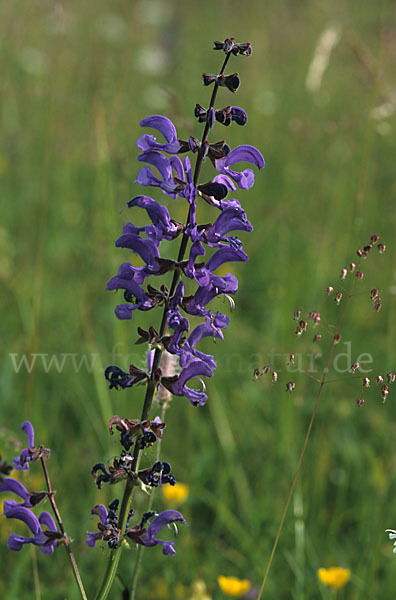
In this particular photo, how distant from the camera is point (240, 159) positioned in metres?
1.72

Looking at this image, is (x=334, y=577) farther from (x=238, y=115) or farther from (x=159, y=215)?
(x=238, y=115)

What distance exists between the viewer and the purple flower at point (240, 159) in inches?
64.1

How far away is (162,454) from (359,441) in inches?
45.0

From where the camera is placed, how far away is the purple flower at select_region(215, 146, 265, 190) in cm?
163

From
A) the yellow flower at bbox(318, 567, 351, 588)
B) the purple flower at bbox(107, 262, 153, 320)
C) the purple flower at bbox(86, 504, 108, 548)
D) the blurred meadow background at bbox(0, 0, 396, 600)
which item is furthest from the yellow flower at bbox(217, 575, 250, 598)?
the purple flower at bbox(107, 262, 153, 320)

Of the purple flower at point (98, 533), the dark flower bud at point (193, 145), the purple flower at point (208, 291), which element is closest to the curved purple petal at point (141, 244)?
the purple flower at point (208, 291)

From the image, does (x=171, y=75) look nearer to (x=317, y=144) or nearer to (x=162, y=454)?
(x=317, y=144)

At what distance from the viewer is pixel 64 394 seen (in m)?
3.69

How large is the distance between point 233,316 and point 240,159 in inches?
105

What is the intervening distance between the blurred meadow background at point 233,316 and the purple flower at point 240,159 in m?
0.84

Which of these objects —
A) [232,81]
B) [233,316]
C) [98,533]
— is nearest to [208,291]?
[232,81]

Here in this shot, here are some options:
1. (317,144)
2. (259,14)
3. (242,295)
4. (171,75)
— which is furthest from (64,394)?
(171,75)

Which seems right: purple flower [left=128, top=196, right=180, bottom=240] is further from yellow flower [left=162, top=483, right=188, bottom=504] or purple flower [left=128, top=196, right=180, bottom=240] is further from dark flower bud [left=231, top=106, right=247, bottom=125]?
yellow flower [left=162, top=483, right=188, bottom=504]

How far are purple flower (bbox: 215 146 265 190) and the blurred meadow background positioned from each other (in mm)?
837
